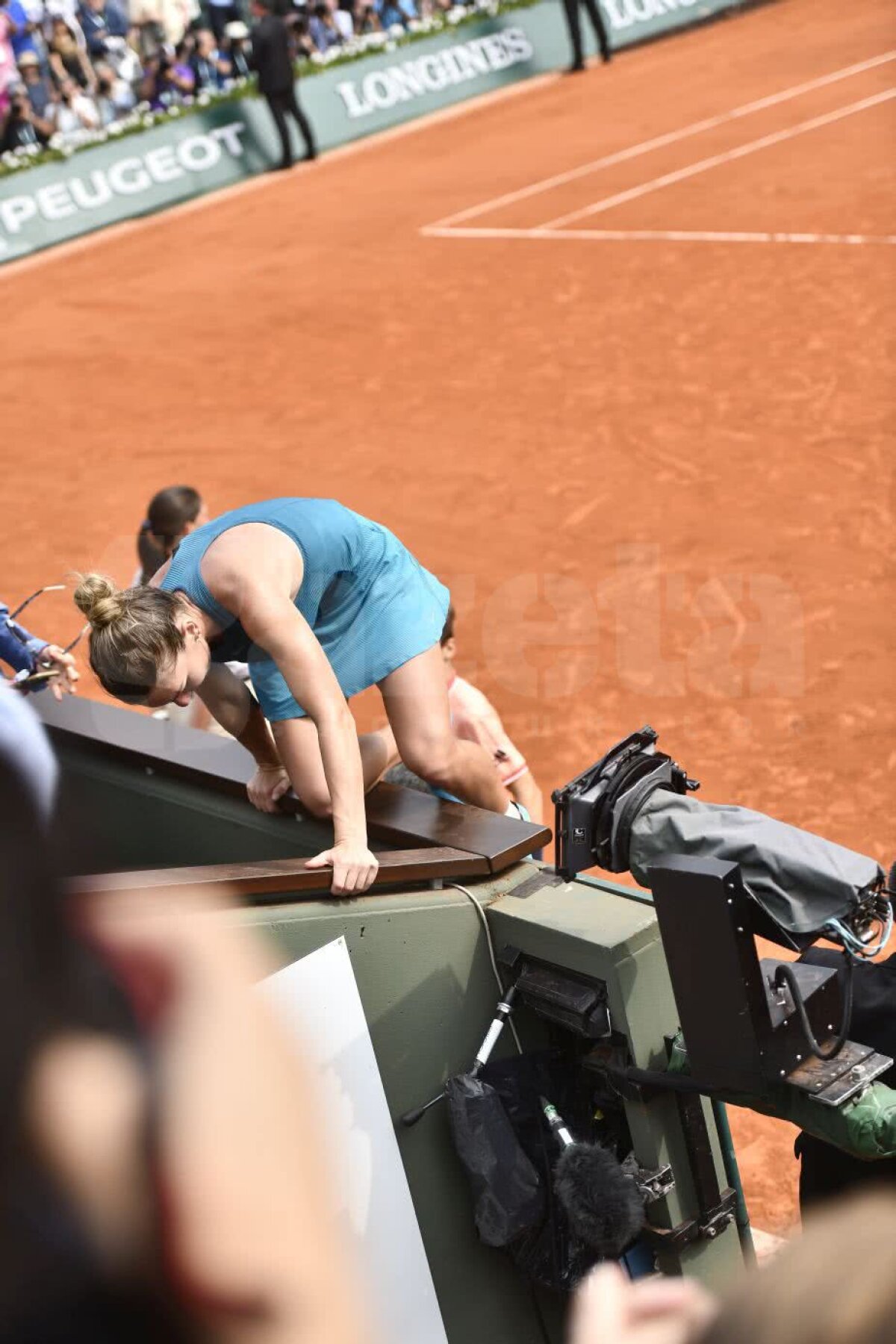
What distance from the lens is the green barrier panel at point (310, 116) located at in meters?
18.3

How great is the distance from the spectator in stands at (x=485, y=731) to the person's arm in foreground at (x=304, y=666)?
118 cm

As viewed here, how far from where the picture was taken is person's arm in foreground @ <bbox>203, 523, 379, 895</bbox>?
374 centimetres

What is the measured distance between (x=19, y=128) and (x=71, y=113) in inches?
39.7

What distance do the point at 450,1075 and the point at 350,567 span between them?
56.3 inches

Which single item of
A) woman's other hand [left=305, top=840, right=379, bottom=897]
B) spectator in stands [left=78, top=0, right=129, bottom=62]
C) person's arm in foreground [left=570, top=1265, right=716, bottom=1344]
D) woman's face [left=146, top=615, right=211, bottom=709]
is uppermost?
spectator in stands [left=78, top=0, right=129, bottom=62]

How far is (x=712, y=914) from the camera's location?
294cm

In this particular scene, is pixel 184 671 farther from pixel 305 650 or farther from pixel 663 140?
pixel 663 140

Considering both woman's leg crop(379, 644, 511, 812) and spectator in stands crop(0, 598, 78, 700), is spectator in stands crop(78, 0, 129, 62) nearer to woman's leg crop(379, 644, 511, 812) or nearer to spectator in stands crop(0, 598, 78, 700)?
spectator in stands crop(0, 598, 78, 700)

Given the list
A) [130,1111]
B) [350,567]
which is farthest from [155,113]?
[130,1111]

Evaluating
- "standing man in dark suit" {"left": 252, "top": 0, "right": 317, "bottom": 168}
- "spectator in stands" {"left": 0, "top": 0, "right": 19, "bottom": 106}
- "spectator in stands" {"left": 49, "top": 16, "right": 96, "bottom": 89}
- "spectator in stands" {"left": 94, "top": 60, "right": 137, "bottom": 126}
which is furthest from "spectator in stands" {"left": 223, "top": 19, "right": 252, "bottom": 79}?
"spectator in stands" {"left": 0, "top": 0, "right": 19, "bottom": 106}

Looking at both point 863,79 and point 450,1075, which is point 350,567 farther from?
point 863,79

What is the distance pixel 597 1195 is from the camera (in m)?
3.39

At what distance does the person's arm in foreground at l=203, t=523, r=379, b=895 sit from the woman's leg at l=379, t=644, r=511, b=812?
430 mm

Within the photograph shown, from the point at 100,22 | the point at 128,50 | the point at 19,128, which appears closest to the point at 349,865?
the point at 19,128
